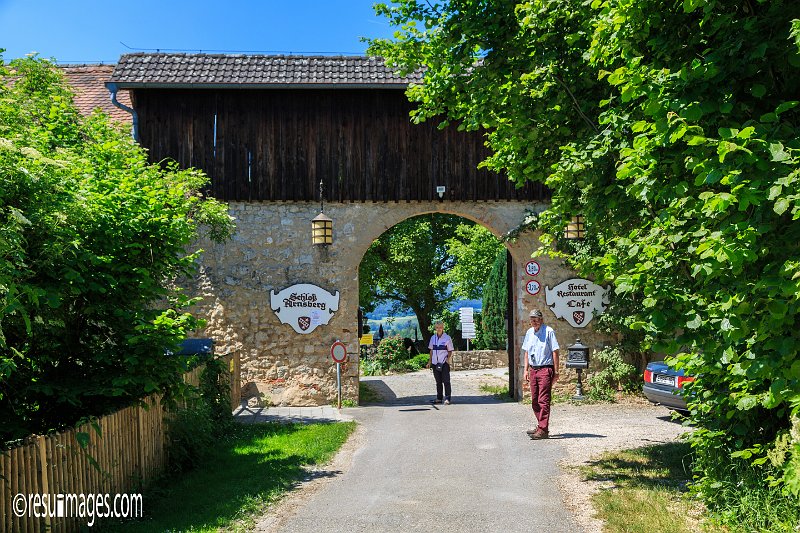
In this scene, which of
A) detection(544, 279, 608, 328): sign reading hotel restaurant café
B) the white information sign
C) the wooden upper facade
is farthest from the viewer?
the white information sign

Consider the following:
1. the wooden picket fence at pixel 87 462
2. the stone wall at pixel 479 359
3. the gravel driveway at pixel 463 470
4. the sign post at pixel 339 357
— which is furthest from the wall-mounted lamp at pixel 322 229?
the stone wall at pixel 479 359

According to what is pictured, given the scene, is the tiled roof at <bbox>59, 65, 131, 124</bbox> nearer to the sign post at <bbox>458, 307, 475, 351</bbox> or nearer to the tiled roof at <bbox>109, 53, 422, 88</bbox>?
the tiled roof at <bbox>109, 53, 422, 88</bbox>

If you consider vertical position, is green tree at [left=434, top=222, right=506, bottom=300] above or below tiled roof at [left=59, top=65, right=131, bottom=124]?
below

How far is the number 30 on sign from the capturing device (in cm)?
1568

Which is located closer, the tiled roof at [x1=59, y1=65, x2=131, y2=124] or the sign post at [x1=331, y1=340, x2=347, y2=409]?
the sign post at [x1=331, y1=340, x2=347, y2=409]

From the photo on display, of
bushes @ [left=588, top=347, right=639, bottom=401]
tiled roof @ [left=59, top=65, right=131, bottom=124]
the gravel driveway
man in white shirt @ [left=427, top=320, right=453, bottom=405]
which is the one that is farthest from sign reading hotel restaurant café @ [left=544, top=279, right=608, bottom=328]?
tiled roof @ [left=59, top=65, right=131, bottom=124]

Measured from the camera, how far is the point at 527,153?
895cm

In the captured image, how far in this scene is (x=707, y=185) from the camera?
5250 millimetres

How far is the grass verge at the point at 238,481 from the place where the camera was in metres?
6.67

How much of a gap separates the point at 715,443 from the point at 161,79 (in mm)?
12484

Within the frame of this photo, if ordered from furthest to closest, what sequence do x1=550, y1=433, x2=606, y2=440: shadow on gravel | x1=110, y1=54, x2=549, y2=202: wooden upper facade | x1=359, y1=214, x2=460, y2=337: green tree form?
1. x1=359, y1=214, x2=460, y2=337: green tree
2. x1=110, y1=54, x2=549, y2=202: wooden upper facade
3. x1=550, y1=433, x2=606, y2=440: shadow on gravel

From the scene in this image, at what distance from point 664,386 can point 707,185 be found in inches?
284

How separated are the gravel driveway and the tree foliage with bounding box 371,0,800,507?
68.8 inches

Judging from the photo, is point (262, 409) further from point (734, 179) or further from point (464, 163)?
point (734, 179)
